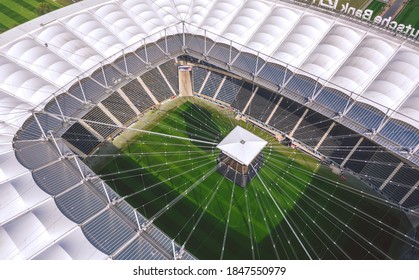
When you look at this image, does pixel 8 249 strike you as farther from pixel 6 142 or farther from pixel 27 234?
pixel 6 142

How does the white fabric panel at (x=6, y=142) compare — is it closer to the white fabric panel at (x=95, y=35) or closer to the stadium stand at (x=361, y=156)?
the white fabric panel at (x=95, y=35)

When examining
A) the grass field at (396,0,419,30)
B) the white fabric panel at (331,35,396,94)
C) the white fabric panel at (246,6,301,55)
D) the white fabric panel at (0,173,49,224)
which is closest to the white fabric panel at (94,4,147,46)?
the white fabric panel at (246,6,301,55)

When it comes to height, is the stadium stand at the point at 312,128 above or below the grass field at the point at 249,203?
above

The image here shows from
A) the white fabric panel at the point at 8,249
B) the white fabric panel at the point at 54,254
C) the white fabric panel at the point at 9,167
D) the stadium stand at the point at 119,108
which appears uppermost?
the stadium stand at the point at 119,108

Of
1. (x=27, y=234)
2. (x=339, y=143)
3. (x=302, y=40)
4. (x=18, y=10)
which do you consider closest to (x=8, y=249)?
(x=27, y=234)

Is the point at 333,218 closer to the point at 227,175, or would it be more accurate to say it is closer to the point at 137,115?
the point at 227,175

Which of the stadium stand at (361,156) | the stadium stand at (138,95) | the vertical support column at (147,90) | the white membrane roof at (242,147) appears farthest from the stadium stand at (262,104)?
the stadium stand at (138,95)

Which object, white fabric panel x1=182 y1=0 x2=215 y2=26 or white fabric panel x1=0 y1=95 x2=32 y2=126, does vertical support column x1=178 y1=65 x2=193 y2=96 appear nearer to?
white fabric panel x1=182 y1=0 x2=215 y2=26

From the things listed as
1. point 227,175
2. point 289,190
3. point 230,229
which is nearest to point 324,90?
point 289,190
